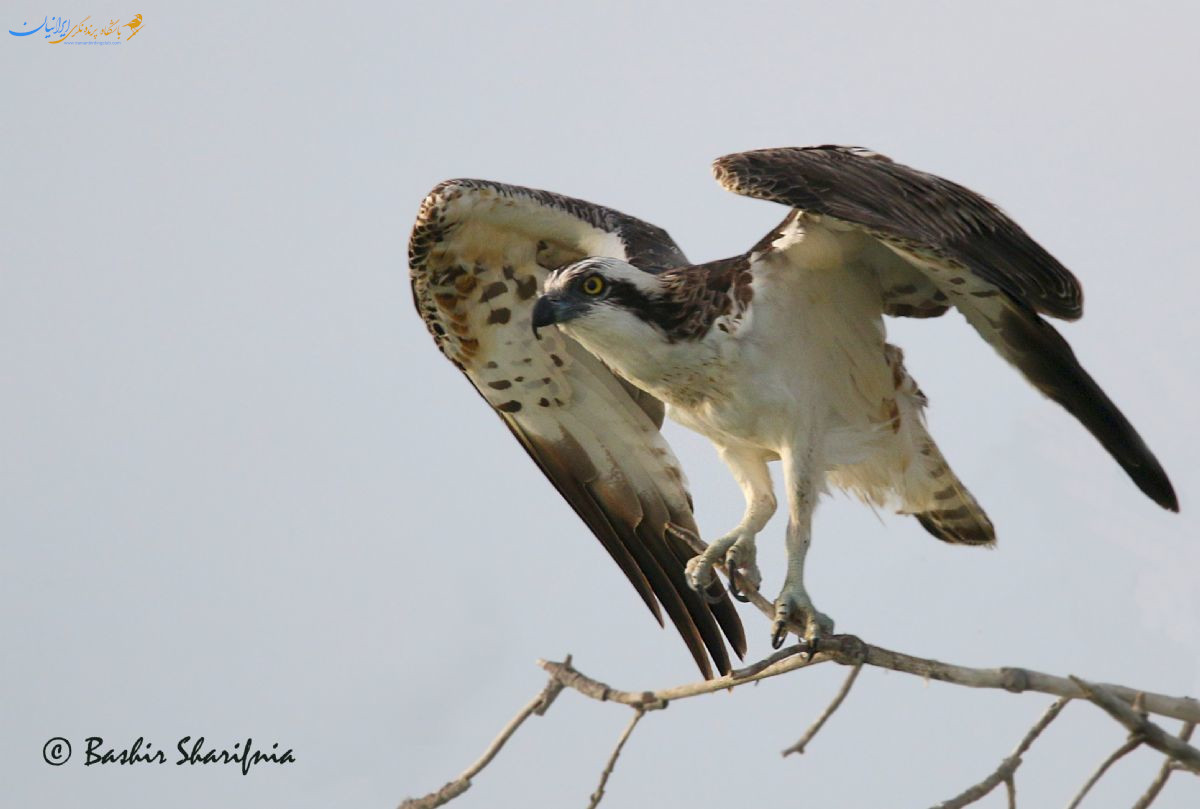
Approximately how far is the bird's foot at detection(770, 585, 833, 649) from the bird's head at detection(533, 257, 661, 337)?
1.42 m

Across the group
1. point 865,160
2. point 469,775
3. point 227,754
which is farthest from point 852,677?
point 227,754

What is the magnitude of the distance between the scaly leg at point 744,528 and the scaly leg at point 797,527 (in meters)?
0.35

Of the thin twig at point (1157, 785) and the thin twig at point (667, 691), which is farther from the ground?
the thin twig at point (667, 691)

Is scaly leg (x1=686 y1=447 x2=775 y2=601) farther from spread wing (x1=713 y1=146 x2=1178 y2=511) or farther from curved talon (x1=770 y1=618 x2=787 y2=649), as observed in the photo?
spread wing (x1=713 y1=146 x2=1178 y2=511)

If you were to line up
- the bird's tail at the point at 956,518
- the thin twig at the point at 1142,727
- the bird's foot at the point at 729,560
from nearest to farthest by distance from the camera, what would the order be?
1. the thin twig at the point at 1142,727
2. the bird's foot at the point at 729,560
3. the bird's tail at the point at 956,518

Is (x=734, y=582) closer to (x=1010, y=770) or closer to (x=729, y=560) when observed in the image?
(x=729, y=560)

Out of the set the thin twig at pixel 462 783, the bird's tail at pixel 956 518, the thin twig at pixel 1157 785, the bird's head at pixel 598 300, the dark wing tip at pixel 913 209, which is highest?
the bird's head at pixel 598 300

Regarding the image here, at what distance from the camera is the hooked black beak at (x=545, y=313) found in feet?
24.6

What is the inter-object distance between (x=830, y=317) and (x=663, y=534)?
75.8 inches

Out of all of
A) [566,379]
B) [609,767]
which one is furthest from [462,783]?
[566,379]

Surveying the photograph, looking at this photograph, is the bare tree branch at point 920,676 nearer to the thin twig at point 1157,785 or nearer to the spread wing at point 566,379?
the thin twig at point 1157,785

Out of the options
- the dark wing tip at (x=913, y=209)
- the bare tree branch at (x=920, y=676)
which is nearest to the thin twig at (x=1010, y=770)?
the bare tree branch at (x=920, y=676)

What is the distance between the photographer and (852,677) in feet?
20.1

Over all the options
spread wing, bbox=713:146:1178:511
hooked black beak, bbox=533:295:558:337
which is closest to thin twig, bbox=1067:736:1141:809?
spread wing, bbox=713:146:1178:511
